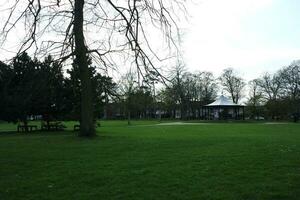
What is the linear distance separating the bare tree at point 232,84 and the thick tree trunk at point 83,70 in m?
70.9

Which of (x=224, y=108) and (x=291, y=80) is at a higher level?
(x=291, y=80)

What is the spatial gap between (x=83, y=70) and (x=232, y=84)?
72042mm

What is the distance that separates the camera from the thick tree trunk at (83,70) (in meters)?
20.3

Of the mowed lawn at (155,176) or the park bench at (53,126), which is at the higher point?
the park bench at (53,126)

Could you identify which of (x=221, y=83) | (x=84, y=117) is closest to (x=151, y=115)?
(x=221, y=83)

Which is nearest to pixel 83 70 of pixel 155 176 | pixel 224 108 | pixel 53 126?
pixel 155 176

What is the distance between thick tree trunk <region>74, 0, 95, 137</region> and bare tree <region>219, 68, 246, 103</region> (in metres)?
70.9

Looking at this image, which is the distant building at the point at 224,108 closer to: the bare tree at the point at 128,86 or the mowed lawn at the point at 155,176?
the bare tree at the point at 128,86

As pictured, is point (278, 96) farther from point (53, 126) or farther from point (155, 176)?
point (155, 176)

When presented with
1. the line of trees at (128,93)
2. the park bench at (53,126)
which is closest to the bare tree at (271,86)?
the line of trees at (128,93)

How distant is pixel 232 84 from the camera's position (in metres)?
92.9

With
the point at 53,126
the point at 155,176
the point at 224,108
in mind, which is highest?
the point at 224,108

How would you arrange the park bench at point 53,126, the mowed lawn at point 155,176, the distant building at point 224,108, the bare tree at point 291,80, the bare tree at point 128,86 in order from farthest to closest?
the bare tree at point 291,80 < the distant building at point 224,108 < the park bench at point 53,126 < the bare tree at point 128,86 < the mowed lawn at point 155,176

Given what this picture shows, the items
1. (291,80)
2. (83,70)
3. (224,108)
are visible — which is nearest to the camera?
(83,70)
